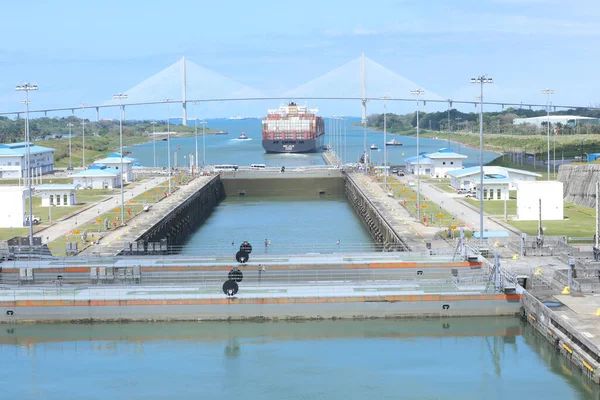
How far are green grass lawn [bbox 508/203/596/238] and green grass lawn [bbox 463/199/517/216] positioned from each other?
2.75 meters

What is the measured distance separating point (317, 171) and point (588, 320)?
61.4 meters

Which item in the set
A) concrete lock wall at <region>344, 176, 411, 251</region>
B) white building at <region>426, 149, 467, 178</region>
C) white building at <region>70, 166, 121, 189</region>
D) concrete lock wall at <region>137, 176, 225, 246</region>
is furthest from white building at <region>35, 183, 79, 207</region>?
white building at <region>426, 149, 467, 178</region>

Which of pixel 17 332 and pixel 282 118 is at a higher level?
pixel 282 118

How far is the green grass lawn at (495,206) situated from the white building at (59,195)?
846 inches

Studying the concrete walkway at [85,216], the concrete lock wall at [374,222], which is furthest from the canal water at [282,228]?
the concrete walkway at [85,216]

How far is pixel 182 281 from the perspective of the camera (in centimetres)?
3244

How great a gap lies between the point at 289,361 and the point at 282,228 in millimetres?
29942

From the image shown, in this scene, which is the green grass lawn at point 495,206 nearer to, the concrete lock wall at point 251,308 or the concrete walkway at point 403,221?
the concrete walkway at point 403,221

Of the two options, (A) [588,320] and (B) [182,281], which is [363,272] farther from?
(A) [588,320]

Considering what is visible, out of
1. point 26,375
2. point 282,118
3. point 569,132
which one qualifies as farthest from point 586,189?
point 282,118

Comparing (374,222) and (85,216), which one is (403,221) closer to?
(374,222)

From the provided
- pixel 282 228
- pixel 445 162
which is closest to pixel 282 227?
pixel 282 228

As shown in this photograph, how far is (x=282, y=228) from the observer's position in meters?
55.6

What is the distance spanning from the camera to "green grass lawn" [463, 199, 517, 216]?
48.9m
